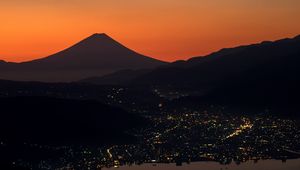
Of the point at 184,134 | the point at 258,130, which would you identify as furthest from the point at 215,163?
the point at 258,130

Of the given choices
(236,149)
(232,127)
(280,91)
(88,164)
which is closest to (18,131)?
(88,164)

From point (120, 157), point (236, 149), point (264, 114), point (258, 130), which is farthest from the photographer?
point (264, 114)

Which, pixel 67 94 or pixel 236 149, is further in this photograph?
pixel 67 94

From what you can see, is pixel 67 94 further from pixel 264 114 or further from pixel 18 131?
pixel 18 131

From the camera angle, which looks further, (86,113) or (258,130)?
(258,130)

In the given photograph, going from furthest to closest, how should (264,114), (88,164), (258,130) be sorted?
1. (264,114)
2. (258,130)
3. (88,164)

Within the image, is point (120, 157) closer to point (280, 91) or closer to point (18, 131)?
point (18, 131)

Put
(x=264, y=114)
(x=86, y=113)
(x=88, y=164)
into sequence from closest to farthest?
(x=88, y=164)
(x=86, y=113)
(x=264, y=114)

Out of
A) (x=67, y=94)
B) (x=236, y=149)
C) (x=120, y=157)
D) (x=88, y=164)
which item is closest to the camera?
(x=88, y=164)
